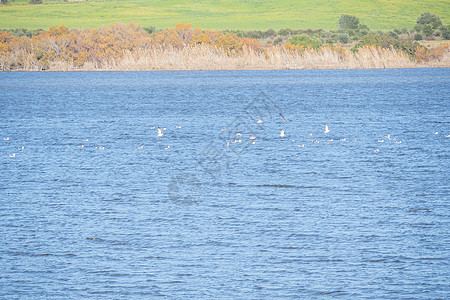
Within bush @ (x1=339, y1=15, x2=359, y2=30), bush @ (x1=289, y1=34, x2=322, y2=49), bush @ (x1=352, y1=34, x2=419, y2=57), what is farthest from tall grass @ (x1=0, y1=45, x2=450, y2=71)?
bush @ (x1=339, y1=15, x2=359, y2=30)

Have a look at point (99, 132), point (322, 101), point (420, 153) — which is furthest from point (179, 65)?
point (420, 153)

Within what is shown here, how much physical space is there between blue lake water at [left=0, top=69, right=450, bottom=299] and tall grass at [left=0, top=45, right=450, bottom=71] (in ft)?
155

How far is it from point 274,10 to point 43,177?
159 metres

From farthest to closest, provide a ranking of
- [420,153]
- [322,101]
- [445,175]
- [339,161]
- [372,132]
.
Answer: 1. [322,101]
2. [372,132]
3. [420,153]
4. [339,161]
5. [445,175]

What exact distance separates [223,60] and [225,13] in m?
88.5

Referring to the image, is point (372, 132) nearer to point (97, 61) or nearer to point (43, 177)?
point (43, 177)

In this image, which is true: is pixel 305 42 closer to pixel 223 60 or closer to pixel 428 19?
pixel 223 60

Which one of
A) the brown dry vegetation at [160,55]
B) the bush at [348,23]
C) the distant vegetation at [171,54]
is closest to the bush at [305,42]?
the distant vegetation at [171,54]

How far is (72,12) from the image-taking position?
170250 mm

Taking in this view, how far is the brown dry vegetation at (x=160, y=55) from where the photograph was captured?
89.0 m

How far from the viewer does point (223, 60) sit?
→ 89312 mm

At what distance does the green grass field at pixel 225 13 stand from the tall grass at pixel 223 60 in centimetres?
5632

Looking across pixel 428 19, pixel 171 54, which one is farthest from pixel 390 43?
pixel 428 19

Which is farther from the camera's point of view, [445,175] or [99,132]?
[99,132]
